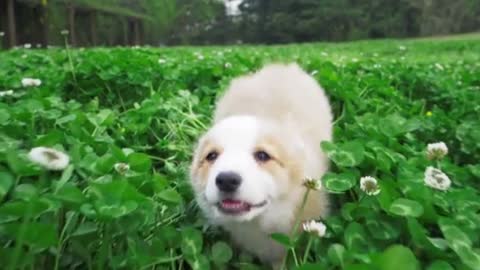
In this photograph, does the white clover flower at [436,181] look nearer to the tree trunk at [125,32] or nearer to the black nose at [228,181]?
the black nose at [228,181]

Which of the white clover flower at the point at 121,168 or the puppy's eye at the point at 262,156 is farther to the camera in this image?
the puppy's eye at the point at 262,156

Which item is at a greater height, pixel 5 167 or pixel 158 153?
pixel 5 167

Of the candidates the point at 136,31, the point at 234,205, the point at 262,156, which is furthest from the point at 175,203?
the point at 136,31

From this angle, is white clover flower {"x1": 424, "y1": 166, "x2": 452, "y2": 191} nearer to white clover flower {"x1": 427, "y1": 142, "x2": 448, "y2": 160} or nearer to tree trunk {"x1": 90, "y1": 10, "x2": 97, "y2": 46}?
white clover flower {"x1": 427, "y1": 142, "x2": 448, "y2": 160}

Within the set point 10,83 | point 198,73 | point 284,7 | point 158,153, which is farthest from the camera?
point 284,7

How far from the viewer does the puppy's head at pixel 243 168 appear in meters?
1.81

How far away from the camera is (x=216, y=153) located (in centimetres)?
197

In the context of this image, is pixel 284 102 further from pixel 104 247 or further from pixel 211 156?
pixel 104 247

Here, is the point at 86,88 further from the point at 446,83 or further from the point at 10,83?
the point at 446,83

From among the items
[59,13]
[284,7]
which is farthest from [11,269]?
[284,7]

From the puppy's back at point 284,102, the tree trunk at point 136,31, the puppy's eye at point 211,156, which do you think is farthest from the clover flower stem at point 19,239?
the tree trunk at point 136,31

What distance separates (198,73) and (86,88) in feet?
2.81

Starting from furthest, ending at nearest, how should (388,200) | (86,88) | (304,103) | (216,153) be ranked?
(86,88) → (304,103) → (216,153) → (388,200)

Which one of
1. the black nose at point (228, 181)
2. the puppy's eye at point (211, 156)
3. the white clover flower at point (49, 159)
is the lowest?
the black nose at point (228, 181)
